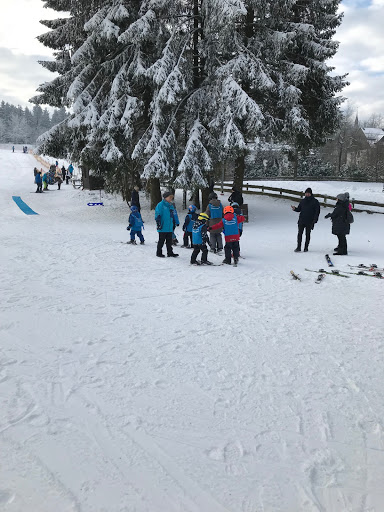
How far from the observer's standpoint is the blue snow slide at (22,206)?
19.7m

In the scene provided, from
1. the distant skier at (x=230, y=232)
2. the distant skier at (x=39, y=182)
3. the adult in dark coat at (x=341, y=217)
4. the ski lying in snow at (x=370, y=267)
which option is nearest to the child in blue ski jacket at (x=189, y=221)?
the distant skier at (x=230, y=232)

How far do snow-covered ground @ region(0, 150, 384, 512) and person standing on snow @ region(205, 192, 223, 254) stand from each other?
2.70m

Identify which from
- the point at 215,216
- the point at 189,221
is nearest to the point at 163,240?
the point at 189,221

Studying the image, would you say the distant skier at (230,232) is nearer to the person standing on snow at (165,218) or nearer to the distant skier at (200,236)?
the distant skier at (200,236)

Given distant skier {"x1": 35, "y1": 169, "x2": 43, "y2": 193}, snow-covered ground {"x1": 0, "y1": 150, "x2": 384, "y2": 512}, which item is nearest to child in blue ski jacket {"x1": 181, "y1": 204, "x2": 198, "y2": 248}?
snow-covered ground {"x1": 0, "y1": 150, "x2": 384, "y2": 512}

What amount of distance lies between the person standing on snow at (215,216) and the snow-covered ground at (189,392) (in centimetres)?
270

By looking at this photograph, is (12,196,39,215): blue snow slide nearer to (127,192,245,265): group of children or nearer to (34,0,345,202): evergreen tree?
(34,0,345,202): evergreen tree

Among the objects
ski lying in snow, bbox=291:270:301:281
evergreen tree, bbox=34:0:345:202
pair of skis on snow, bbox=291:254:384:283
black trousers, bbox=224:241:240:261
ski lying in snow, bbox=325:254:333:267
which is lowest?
ski lying in snow, bbox=291:270:301:281

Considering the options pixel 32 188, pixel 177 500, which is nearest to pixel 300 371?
pixel 177 500

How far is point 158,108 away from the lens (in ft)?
54.2

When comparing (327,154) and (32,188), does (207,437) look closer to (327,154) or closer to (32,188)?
(32,188)

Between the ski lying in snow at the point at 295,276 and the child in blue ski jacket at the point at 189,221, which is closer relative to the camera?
the ski lying in snow at the point at 295,276

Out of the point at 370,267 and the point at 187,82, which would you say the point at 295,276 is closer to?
the point at 370,267

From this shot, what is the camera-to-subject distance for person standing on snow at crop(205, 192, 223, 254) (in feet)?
34.6
